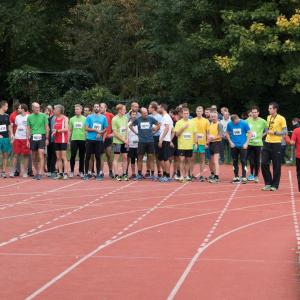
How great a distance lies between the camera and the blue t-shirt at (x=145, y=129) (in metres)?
18.8

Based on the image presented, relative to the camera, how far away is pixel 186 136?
18.8m

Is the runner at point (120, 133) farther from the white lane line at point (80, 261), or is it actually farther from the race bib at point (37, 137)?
the white lane line at point (80, 261)

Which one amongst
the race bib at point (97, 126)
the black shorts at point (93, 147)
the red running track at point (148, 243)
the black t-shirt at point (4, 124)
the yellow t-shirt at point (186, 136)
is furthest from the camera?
the black t-shirt at point (4, 124)

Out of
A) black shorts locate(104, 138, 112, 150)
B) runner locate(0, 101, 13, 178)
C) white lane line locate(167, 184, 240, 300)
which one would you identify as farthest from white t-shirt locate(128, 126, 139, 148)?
white lane line locate(167, 184, 240, 300)

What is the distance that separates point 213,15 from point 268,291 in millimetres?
27052

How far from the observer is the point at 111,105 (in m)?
36.8

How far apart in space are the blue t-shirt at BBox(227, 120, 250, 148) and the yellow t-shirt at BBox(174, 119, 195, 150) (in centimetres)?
93

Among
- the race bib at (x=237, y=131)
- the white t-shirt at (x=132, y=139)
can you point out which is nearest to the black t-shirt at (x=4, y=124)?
the white t-shirt at (x=132, y=139)

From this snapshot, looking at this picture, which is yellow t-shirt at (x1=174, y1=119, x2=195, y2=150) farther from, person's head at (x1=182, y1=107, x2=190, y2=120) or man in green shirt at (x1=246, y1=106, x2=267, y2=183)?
man in green shirt at (x1=246, y1=106, x2=267, y2=183)

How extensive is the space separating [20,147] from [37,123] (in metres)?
0.94

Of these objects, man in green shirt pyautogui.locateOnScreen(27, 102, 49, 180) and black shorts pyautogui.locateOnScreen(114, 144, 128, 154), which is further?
black shorts pyautogui.locateOnScreen(114, 144, 128, 154)

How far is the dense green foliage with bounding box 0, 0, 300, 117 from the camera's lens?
3042cm

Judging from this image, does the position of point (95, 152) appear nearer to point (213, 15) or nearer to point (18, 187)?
point (18, 187)

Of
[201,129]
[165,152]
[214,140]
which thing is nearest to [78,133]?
[165,152]
